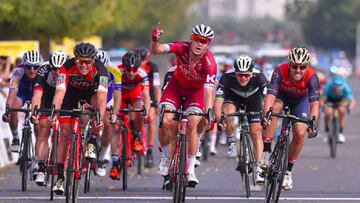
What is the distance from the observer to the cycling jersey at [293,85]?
15.1 m

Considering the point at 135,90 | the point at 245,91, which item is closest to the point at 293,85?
the point at 245,91

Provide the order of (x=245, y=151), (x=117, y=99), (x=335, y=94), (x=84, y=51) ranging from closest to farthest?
(x=84, y=51)
(x=245, y=151)
(x=117, y=99)
(x=335, y=94)

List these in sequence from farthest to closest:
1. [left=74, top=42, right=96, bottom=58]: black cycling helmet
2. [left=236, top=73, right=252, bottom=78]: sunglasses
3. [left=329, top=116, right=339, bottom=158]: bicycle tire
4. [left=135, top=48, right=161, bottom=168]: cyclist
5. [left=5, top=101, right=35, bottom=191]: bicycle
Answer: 1. [left=329, top=116, right=339, bottom=158]: bicycle tire
2. [left=135, top=48, right=161, bottom=168]: cyclist
3. [left=236, top=73, right=252, bottom=78]: sunglasses
4. [left=5, top=101, right=35, bottom=191]: bicycle
5. [left=74, top=42, right=96, bottom=58]: black cycling helmet

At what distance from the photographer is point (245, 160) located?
17.2 meters

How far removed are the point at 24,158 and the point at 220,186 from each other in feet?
9.17

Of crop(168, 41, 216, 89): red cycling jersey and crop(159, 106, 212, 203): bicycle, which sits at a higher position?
crop(168, 41, 216, 89): red cycling jersey

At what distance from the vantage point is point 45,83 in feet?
54.8

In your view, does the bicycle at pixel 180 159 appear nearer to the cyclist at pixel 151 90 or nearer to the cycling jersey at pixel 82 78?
the cycling jersey at pixel 82 78

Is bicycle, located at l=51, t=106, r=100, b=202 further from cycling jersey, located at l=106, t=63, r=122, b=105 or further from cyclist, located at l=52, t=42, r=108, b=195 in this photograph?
cycling jersey, located at l=106, t=63, r=122, b=105

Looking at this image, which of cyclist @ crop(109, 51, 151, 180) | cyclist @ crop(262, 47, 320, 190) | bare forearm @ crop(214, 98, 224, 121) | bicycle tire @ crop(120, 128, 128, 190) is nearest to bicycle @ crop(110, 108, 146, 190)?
bicycle tire @ crop(120, 128, 128, 190)

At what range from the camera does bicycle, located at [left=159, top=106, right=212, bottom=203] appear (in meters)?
14.5

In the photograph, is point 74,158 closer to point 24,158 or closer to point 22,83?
point 24,158

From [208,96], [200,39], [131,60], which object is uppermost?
[131,60]

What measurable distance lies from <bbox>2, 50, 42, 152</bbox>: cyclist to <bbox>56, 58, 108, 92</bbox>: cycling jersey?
2851mm
